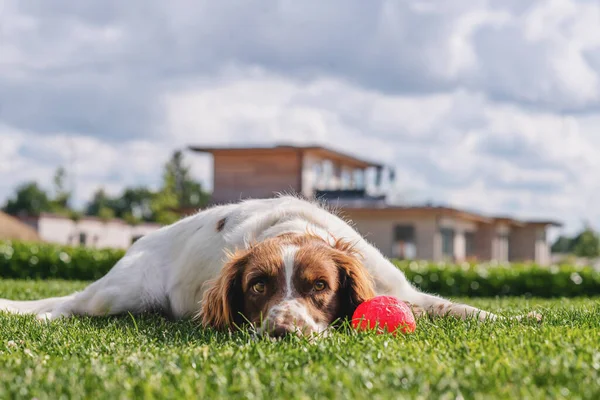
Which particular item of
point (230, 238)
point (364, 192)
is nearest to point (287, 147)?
point (364, 192)

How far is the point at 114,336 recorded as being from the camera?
4527 millimetres

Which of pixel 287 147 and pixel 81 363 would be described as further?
pixel 287 147

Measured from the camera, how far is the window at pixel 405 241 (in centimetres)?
4069

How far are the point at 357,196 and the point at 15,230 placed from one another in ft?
77.2

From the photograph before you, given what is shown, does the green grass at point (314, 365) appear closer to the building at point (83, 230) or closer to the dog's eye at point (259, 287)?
the dog's eye at point (259, 287)

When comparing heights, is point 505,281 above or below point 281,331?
below

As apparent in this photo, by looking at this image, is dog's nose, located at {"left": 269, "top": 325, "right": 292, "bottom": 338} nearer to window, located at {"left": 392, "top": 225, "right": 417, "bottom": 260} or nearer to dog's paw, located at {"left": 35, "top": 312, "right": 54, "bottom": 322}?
dog's paw, located at {"left": 35, "top": 312, "right": 54, "bottom": 322}

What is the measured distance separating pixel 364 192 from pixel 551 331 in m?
39.5

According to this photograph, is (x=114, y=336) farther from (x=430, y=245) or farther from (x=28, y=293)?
(x=430, y=245)

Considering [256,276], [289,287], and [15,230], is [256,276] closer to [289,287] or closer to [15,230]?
[289,287]

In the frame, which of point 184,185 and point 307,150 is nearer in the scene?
point 307,150

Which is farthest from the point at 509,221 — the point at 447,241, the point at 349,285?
the point at 349,285

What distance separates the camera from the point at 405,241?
41.1m

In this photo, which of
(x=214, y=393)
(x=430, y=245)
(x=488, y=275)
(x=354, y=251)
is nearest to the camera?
(x=214, y=393)
